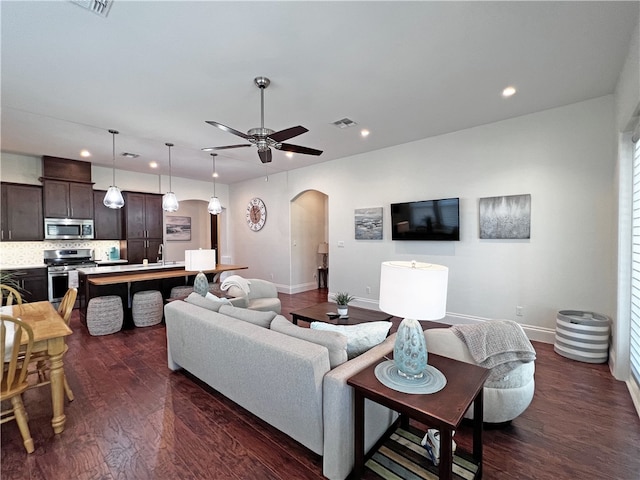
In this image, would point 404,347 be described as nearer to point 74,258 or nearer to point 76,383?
point 76,383

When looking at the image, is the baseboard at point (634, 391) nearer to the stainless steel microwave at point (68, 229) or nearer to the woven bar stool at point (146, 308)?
the woven bar stool at point (146, 308)

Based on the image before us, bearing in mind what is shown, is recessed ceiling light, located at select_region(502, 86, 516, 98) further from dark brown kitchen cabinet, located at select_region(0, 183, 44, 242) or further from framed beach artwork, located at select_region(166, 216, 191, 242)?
framed beach artwork, located at select_region(166, 216, 191, 242)

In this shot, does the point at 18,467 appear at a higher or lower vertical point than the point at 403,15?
lower

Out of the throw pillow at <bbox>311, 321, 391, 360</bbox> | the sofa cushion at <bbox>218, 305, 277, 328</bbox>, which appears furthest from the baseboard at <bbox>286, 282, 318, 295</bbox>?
the throw pillow at <bbox>311, 321, 391, 360</bbox>

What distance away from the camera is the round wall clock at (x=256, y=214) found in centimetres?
756

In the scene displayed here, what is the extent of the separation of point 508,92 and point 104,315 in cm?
603

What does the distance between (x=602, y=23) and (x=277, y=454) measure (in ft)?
12.8

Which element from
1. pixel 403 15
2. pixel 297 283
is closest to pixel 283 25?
pixel 403 15

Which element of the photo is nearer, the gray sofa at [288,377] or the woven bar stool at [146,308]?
the gray sofa at [288,377]

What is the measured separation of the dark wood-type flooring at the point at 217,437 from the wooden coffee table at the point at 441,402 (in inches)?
14.4

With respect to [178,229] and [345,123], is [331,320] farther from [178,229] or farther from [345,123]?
[178,229]

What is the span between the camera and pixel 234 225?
8.53m

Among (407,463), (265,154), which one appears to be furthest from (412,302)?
(265,154)

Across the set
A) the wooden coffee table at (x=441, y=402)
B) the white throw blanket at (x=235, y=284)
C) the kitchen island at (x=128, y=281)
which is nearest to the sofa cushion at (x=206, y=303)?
the white throw blanket at (x=235, y=284)
